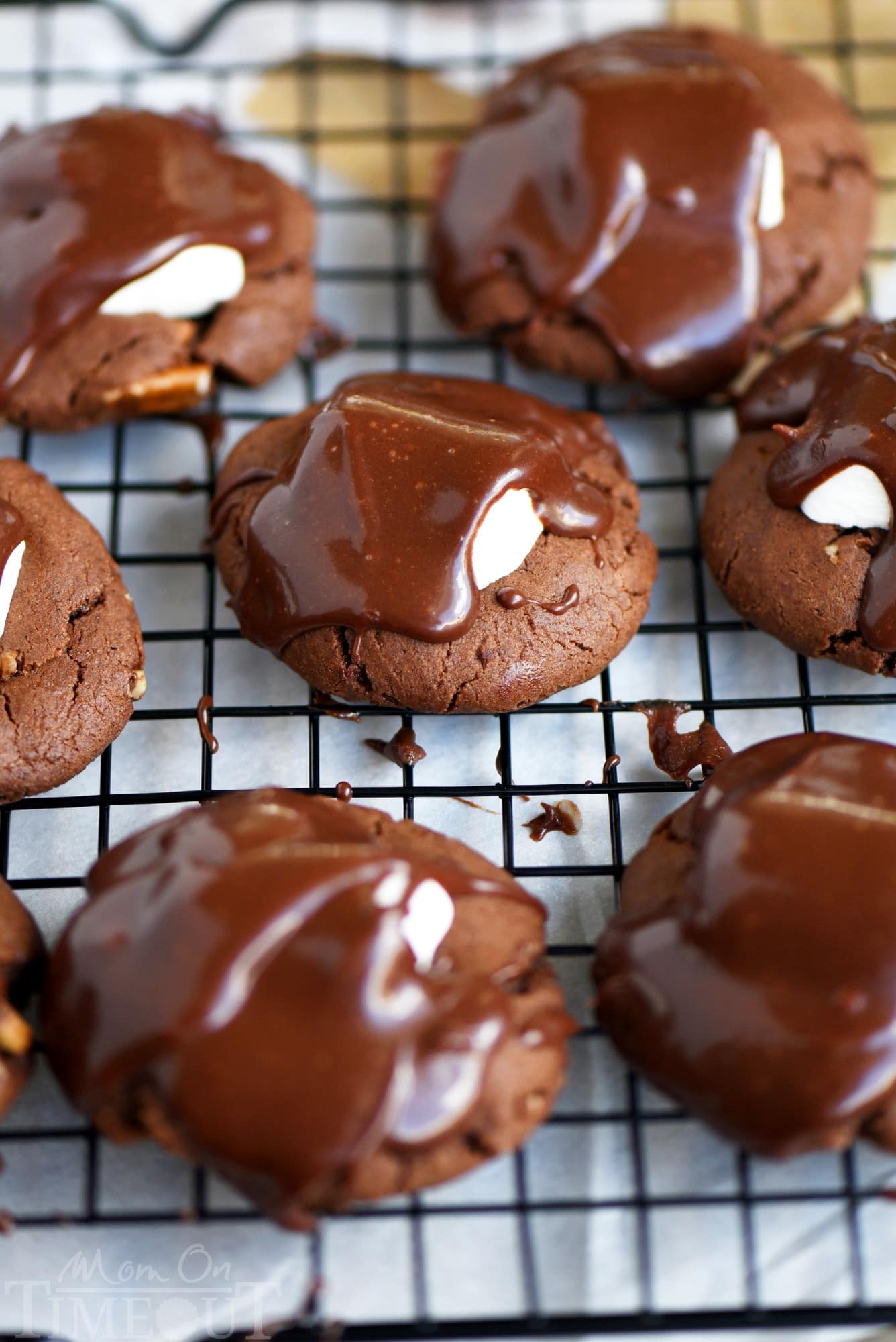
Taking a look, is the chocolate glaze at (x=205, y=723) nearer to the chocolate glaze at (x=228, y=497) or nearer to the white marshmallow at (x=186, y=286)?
the chocolate glaze at (x=228, y=497)

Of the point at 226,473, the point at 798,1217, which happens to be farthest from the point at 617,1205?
the point at 226,473

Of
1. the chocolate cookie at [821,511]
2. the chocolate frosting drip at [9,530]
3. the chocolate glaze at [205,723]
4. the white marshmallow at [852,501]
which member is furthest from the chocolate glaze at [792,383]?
the chocolate frosting drip at [9,530]

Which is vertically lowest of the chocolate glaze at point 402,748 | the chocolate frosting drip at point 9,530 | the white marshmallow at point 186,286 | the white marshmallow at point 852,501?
the chocolate glaze at point 402,748

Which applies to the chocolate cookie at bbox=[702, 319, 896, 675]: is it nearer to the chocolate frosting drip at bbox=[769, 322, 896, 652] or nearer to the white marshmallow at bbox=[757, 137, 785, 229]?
the chocolate frosting drip at bbox=[769, 322, 896, 652]

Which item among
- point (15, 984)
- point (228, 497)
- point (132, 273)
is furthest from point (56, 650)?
point (132, 273)

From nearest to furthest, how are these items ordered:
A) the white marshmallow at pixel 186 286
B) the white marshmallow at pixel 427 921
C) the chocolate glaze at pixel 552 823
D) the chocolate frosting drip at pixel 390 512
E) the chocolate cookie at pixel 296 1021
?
the chocolate cookie at pixel 296 1021
the white marshmallow at pixel 427 921
the chocolate frosting drip at pixel 390 512
the chocolate glaze at pixel 552 823
the white marshmallow at pixel 186 286

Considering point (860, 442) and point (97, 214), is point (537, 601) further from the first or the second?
point (97, 214)

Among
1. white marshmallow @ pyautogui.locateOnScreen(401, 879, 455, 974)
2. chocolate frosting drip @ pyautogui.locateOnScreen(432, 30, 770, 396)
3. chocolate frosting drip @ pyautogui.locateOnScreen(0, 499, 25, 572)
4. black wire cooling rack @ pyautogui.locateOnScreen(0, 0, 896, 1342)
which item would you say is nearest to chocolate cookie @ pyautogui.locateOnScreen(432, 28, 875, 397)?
chocolate frosting drip @ pyautogui.locateOnScreen(432, 30, 770, 396)
